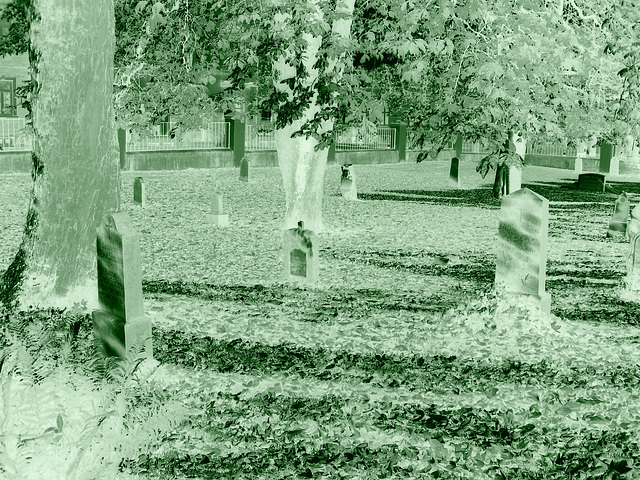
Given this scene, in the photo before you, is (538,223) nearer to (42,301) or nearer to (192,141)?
(42,301)

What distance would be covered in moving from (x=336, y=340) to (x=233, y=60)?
20.0 feet

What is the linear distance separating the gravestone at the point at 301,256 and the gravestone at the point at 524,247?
9.15 ft

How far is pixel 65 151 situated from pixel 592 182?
72.1 feet

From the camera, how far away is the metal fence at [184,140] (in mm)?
29500

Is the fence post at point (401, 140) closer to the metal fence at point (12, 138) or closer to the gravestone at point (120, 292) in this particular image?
the metal fence at point (12, 138)

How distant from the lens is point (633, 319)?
833cm

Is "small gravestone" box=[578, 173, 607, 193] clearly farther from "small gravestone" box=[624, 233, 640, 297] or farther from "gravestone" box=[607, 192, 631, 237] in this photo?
"small gravestone" box=[624, 233, 640, 297]

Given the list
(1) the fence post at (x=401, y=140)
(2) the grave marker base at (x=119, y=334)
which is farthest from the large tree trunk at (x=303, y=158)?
(1) the fence post at (x=401, y=140)

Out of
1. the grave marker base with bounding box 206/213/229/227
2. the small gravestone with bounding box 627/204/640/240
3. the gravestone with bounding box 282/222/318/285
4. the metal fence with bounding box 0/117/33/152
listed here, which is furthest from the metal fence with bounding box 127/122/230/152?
the small gravestone with bounding box 627/204/640/240

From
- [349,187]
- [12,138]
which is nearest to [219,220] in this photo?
[349,187]

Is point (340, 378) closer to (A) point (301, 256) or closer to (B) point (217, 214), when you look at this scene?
(A) point (301, 256)

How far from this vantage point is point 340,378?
6078 millimetres

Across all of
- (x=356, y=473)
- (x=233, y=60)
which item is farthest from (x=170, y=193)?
(x=356, y=473)

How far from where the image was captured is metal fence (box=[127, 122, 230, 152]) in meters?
29.5
